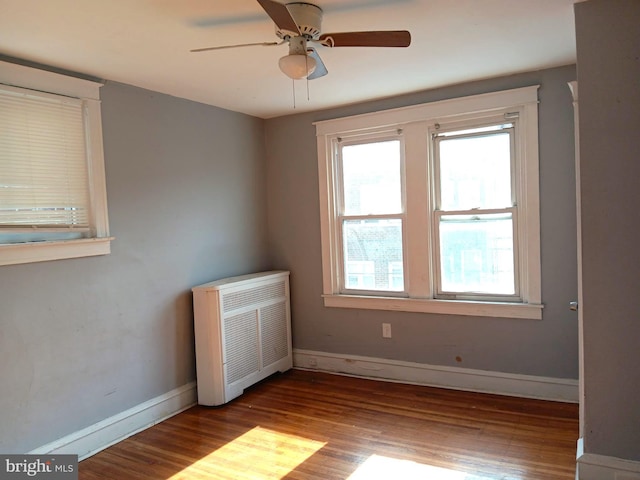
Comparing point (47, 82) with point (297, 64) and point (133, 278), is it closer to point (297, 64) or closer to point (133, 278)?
point (133, 278)

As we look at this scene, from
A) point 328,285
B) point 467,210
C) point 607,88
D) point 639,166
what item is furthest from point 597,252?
point 328,285

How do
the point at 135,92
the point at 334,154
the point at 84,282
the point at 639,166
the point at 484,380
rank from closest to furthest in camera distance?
1. the point at 639,166
2. the point at 84,282
3. the point at 135,92
4. the point at 484,380
5. the point at 334,154

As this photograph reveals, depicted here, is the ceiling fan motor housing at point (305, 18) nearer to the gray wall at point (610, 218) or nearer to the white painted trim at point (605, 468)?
the gray wall at point (610, 218)

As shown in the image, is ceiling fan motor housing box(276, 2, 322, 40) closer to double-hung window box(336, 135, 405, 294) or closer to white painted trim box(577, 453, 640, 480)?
double-hung window box(336, 135, 405, 294)

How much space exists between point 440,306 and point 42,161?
115 inches

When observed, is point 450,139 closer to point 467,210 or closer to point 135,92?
point 467,210

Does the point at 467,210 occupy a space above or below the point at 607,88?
below

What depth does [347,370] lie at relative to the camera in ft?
13.5

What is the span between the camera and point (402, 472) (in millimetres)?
2465

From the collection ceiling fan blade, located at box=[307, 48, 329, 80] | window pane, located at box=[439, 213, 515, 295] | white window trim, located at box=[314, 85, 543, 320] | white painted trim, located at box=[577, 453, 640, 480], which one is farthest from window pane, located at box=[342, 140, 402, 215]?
white painted trim, located at box=[577, 453, 640, 480]

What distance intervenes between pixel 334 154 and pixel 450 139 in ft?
3.36

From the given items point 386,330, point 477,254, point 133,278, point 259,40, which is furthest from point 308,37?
point 386,330

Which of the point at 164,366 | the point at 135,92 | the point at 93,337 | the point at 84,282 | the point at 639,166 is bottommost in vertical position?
the point at 164,366

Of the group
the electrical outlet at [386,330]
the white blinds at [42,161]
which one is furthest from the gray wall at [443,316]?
the white blinds at [42,161]
